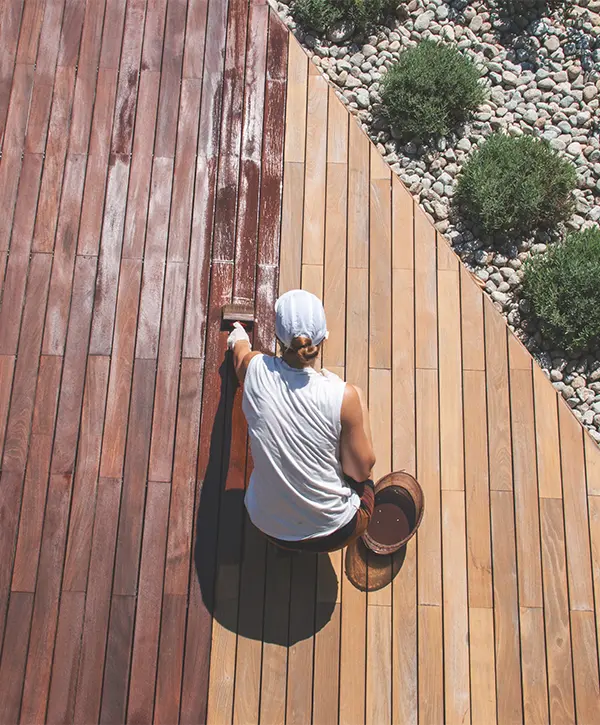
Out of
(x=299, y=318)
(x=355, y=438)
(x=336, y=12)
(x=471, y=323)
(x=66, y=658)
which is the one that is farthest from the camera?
(x=336, y=12)

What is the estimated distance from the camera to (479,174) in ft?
12.1

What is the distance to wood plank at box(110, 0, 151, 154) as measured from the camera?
3.73 m

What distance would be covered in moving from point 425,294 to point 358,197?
61 cm

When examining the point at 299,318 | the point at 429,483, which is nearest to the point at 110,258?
the point at 299,318

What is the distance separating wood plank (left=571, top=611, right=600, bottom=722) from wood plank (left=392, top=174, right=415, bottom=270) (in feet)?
5.99

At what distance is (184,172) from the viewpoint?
12.1 ft

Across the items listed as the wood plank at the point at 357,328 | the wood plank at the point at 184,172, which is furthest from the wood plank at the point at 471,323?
the wood plank at the point at 184,172

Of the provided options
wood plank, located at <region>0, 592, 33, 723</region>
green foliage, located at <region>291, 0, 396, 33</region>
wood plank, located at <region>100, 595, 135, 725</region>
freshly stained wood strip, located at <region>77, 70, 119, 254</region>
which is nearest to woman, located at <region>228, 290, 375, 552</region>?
wood plank, located at <region>100, 595, 135, 725</region>

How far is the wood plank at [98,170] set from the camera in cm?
358

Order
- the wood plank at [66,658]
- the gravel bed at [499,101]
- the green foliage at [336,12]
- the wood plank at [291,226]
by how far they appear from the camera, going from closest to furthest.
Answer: the wood plank at [66,658] → the wood plank at [291,226] → the gravel bed at [499,101] → the green foliage at [336,12]

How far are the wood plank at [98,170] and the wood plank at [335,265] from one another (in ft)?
3.50

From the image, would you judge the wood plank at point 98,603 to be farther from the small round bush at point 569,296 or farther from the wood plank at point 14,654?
the small round bush at point 569,296

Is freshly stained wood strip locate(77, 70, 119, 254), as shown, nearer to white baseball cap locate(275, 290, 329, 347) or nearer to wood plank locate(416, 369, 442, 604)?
white baseball cap locate(275, 290, 329, 347)

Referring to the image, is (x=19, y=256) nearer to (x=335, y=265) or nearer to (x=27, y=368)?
(x=27, y=368)
